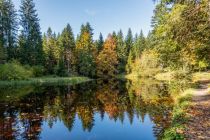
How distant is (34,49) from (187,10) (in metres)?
46.9

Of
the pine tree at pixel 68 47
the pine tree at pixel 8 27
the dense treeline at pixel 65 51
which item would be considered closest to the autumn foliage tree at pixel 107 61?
the dense treeline at pixel 65 51

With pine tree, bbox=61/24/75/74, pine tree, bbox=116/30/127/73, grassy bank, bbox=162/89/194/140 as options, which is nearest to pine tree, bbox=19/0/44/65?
pine tree, bbox=61/24/75/74

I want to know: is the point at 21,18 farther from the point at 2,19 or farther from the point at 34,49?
the point at 34,49

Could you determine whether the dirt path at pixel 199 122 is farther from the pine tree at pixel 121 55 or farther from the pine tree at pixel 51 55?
the pine tree at pixel 121 55

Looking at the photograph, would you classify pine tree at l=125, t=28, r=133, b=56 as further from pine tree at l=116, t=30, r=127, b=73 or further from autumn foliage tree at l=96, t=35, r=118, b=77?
autumn foliage tree at l=96, t=35, r=118, b=77

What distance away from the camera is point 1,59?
4475 centimetres

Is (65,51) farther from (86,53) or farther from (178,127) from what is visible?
(178,127)

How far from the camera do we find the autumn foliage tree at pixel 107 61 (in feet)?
218

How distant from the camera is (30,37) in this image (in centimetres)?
5578

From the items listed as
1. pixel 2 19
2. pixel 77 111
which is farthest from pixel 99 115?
pixel 2 19

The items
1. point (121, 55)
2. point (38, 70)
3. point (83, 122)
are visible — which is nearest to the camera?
point (83, 122)

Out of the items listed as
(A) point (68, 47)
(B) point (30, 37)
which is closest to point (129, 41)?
(A) point (68, 47)

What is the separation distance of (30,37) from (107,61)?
20.8m

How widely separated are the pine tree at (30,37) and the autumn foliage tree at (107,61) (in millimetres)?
16869
